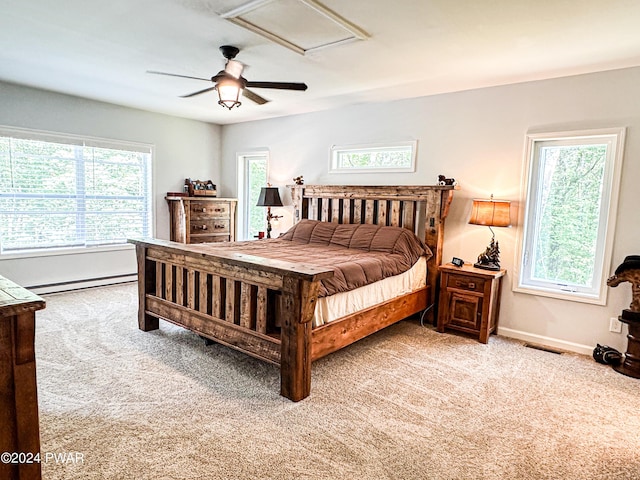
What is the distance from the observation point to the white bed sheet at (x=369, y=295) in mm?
2785

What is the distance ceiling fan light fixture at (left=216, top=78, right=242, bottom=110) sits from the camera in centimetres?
286

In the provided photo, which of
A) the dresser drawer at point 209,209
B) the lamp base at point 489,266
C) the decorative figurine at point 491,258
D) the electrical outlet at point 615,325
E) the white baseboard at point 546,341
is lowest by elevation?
the white baseboard at point 546,341

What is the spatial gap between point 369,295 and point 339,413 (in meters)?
1.11

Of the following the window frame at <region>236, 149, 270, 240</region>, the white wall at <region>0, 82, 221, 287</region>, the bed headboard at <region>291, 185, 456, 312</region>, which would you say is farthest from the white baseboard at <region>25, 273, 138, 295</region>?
the bed headboard at <region>291, 185, 456, 312</region>

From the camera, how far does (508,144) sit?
387 centimetres

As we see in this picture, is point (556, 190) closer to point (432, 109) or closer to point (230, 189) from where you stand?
point (432, 109)

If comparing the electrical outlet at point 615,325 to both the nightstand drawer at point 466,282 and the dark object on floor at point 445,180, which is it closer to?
the nightstand drawer at point 466,282

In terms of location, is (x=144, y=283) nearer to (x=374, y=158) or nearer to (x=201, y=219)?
(x=201, y=219)

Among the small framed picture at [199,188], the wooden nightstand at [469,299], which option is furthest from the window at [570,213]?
the small framed picture at [199,188]

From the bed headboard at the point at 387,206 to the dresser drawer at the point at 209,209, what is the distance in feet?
4.82

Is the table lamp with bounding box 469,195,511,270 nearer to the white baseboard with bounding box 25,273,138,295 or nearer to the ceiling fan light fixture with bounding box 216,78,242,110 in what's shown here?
the ceiling fan light fixture with bounding box 216,78,242,110

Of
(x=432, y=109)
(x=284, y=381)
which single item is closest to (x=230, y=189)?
(x=432, y=109)

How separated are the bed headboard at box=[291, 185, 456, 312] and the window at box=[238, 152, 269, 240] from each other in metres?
1.20

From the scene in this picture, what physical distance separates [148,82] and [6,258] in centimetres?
275
